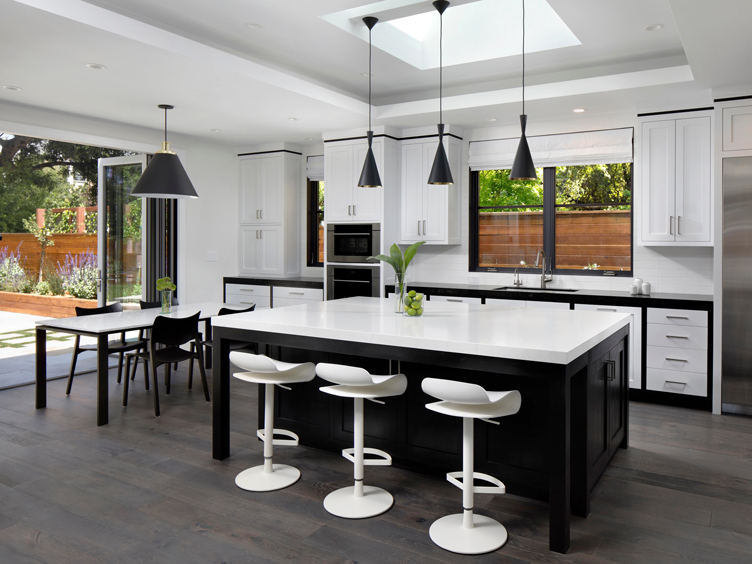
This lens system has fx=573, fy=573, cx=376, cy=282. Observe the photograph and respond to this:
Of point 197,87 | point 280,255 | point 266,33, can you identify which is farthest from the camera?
point 280,255

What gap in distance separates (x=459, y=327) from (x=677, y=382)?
2697mm

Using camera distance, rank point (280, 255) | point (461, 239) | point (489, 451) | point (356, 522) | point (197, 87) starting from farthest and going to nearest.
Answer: point (280, 255) < point (461, 239) < point (197, 87) < point (489, 451) < point (356, 522)

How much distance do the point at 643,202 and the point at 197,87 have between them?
395 cm

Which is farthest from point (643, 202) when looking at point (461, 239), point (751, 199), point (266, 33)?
point (266, 33)

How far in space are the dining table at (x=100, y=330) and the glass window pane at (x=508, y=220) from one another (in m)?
2.82

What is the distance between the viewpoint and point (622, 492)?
123 inches

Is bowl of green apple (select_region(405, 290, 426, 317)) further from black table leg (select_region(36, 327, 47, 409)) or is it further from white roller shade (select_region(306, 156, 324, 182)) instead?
white roller shade (select_region(306, 156, 324, 182))

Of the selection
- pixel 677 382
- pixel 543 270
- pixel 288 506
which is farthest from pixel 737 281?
pixel 288 506

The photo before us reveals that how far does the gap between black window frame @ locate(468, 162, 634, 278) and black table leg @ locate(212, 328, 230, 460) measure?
3.47 meters

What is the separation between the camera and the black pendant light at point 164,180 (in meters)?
4.75

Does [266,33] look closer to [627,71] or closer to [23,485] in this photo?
[627,71]

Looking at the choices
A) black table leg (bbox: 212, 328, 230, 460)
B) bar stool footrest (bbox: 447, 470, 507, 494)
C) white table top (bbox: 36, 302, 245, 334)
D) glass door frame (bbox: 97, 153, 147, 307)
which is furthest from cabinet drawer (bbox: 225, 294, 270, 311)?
bar stool footrest (bbox: 447, 470, 507, 494)

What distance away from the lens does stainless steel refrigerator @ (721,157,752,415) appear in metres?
4.42

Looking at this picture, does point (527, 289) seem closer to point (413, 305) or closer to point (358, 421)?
point (413, 305)
